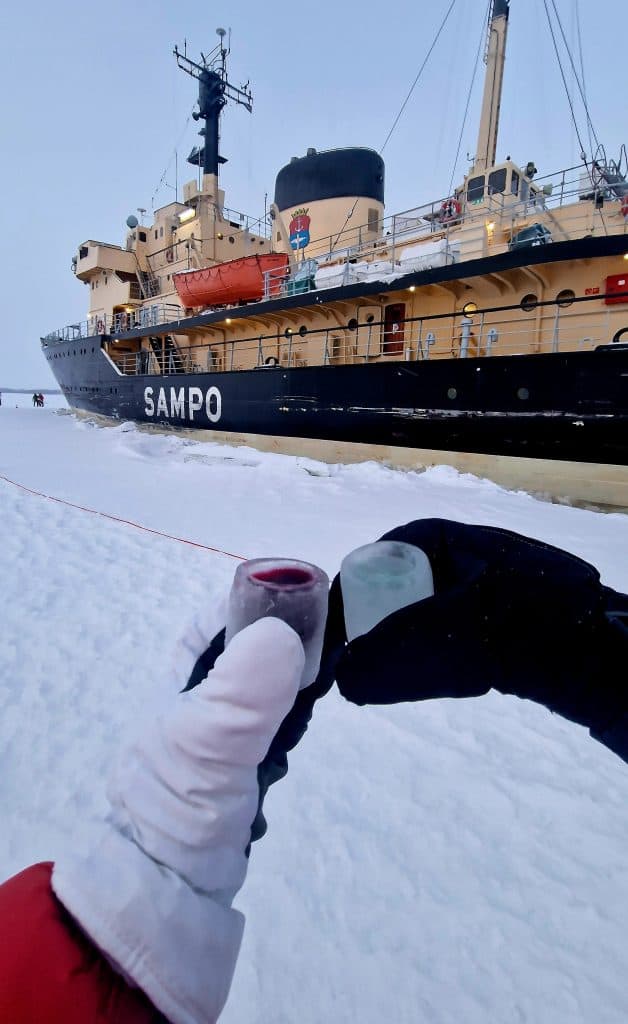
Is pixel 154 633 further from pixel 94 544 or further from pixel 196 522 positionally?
pixel 196 522

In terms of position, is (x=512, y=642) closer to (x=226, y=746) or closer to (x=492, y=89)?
(x=226, y=746)

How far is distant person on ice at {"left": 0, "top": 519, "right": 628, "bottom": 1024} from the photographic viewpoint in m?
0.50

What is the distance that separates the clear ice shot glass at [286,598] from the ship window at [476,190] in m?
9.73

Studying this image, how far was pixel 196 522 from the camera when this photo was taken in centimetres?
478

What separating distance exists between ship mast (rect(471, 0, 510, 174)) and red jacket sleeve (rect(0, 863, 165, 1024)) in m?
11.6

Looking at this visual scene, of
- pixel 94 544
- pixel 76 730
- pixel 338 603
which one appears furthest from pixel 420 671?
pixel 94 544

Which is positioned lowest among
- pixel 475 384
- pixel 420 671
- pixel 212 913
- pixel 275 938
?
pixel 275 938

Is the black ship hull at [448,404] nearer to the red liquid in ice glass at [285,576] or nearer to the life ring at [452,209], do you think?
the life ring at [452,209]

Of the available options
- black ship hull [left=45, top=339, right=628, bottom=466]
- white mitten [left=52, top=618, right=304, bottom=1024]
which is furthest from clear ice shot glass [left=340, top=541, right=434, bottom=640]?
black ship hull [left=45, top=339, right=628, bottom=466]

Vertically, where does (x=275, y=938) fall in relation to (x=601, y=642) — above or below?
below

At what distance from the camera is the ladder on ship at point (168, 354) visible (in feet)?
44.4

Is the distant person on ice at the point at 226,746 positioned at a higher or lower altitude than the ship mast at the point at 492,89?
lower

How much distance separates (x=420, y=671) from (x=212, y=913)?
1.48ft

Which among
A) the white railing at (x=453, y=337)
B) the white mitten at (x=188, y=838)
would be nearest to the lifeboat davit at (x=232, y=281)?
the white railing at (x=453, y=337)
